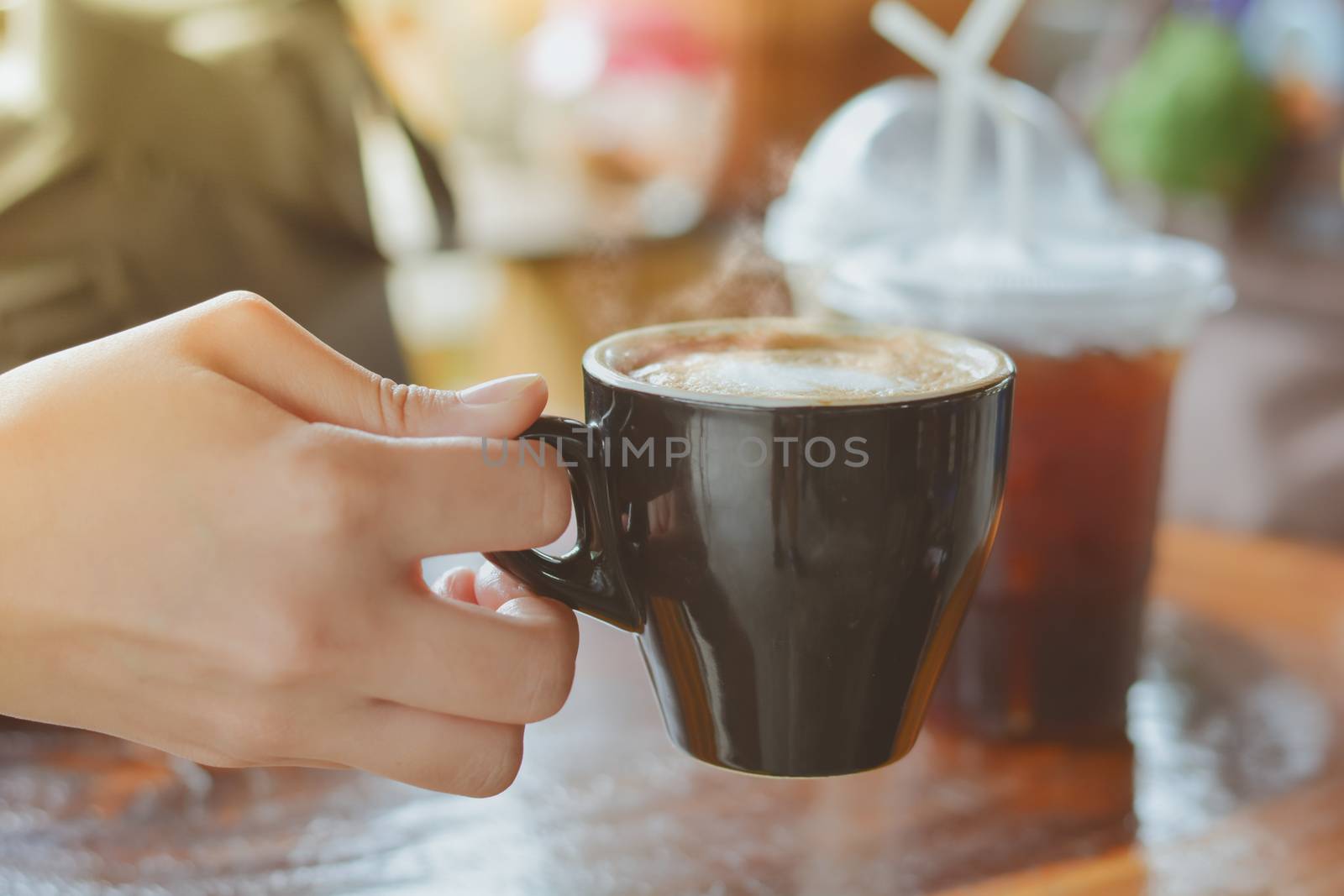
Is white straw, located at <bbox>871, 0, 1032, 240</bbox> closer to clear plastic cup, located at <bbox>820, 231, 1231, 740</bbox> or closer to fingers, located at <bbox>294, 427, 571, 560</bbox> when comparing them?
clear plastic cup, located at <bbox>820, 231, 1231, 740</bbox>

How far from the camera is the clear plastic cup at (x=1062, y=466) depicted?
61 cm

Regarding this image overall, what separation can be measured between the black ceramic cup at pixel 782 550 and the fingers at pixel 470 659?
0.02 m

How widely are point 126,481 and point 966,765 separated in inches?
16.3

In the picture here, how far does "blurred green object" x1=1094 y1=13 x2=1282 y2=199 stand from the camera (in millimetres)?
1799

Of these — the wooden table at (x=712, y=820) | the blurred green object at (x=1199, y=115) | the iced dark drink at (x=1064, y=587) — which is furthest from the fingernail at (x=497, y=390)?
the blurred green object at (x=1199, y=115)

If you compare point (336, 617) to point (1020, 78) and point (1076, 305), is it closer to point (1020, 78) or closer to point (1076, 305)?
point (1076, 305)

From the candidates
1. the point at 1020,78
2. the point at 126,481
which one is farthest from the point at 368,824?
the point at 1020,78

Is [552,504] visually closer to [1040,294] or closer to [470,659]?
[470,659]

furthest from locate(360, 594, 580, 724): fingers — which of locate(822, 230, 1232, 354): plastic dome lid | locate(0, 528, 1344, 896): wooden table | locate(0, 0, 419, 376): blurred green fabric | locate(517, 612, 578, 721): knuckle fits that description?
locate(0, 0, 419, 376): blurred green fabric

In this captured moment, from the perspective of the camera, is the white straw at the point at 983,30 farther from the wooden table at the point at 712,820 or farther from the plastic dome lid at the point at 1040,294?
the wooden table at the point at 712,820

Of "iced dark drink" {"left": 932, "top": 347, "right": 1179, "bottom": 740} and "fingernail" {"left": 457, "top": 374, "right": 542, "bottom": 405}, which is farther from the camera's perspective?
"iced dark drink" {"left": 932, "top": 347, "right": 1179, "bottom": 740}

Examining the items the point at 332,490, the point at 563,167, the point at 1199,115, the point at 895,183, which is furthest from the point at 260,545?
the point at 563,167

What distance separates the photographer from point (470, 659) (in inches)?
14.7

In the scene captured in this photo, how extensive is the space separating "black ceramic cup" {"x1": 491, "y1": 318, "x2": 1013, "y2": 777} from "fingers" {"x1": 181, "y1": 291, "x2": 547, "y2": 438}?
0.07 ft
